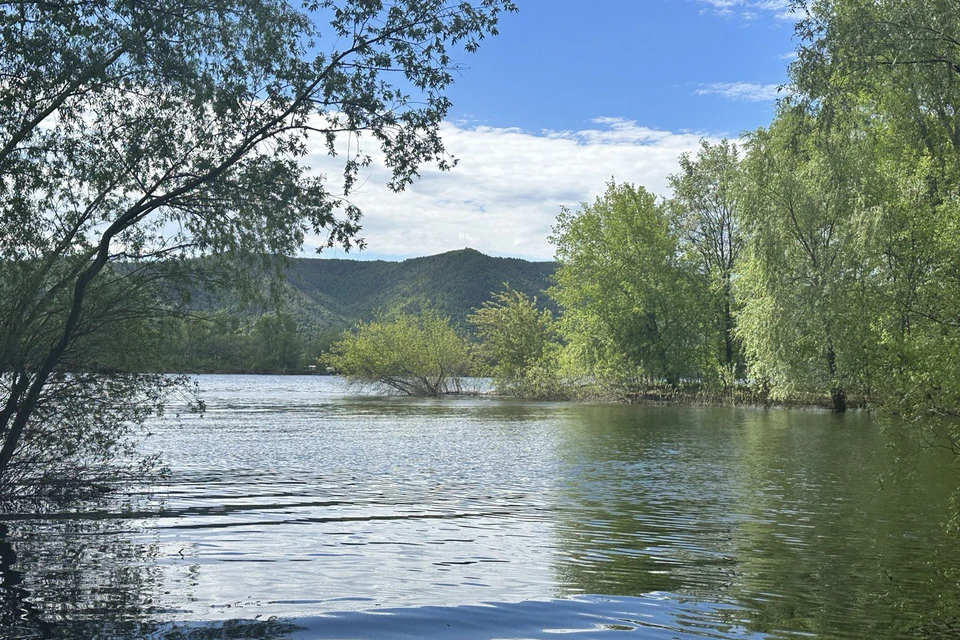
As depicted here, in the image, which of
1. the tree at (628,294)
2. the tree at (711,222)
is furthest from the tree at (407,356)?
the tree at (711,222)

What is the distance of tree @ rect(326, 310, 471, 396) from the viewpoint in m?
59.6

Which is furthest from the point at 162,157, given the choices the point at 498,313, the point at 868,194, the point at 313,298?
the point at 313,298

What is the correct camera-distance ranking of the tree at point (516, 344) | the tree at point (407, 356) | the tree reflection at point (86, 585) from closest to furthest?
the tree reflection at point (86, 585) < the tree at point (516, 344) < the tree at point (407, 356)

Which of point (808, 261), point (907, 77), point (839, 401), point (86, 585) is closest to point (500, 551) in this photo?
point (86, 585)

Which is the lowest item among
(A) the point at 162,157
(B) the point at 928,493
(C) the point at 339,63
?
(B) the point at 928,493

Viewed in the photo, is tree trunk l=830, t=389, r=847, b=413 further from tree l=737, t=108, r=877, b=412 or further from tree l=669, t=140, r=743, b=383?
tree l=669, t=140, r=743, b=383

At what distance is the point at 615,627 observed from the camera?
7.38 metres

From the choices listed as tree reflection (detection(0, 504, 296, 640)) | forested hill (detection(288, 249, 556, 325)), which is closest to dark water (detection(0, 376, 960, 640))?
tree reflection (detection(0, 504, 296, 640))

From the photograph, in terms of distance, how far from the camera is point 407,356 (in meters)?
59.5

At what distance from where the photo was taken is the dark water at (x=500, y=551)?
24.8ft

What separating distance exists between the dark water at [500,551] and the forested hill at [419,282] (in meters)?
107

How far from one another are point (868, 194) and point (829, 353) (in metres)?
7.15

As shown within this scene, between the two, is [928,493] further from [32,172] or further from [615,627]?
[32,172]

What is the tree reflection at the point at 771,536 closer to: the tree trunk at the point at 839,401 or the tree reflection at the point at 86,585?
the tree reflection at the point at 86,585
